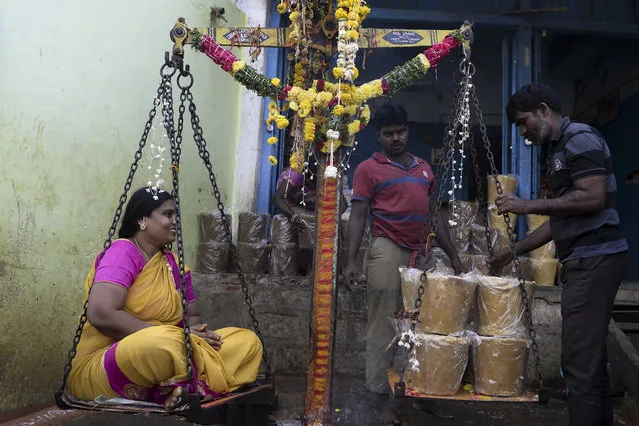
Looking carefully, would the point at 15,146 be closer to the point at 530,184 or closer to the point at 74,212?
the point at 74,212

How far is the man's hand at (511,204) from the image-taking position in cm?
289

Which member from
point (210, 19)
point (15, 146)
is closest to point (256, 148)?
point (210, 19)

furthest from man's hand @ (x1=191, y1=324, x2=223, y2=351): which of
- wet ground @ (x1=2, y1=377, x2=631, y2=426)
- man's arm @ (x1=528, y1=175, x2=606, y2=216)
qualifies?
man's arm @ (x1=528, y1=175, x2=606, y2=216)

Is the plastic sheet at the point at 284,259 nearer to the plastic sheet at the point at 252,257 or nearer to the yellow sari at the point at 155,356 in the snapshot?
the plastic sheet at the point at 252,257

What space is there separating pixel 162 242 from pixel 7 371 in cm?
122

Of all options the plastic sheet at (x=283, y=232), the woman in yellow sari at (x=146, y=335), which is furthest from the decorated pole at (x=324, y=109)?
the plastic sheet at (x=283, y=232)

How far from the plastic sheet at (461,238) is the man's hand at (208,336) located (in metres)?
2.65

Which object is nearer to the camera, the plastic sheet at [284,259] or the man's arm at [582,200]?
the man's arm at [582,200]

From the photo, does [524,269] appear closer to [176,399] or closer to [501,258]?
[501,258]

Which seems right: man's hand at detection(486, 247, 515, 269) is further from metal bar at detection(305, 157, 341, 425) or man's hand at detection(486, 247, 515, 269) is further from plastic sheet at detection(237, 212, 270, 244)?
plastic sheet at detection(237, 212, 270, 244)

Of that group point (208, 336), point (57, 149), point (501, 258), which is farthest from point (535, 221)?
point (57, 149)

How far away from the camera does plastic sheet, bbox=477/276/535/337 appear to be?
3.11 m

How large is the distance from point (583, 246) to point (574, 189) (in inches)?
11.2

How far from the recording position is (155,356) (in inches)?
103
